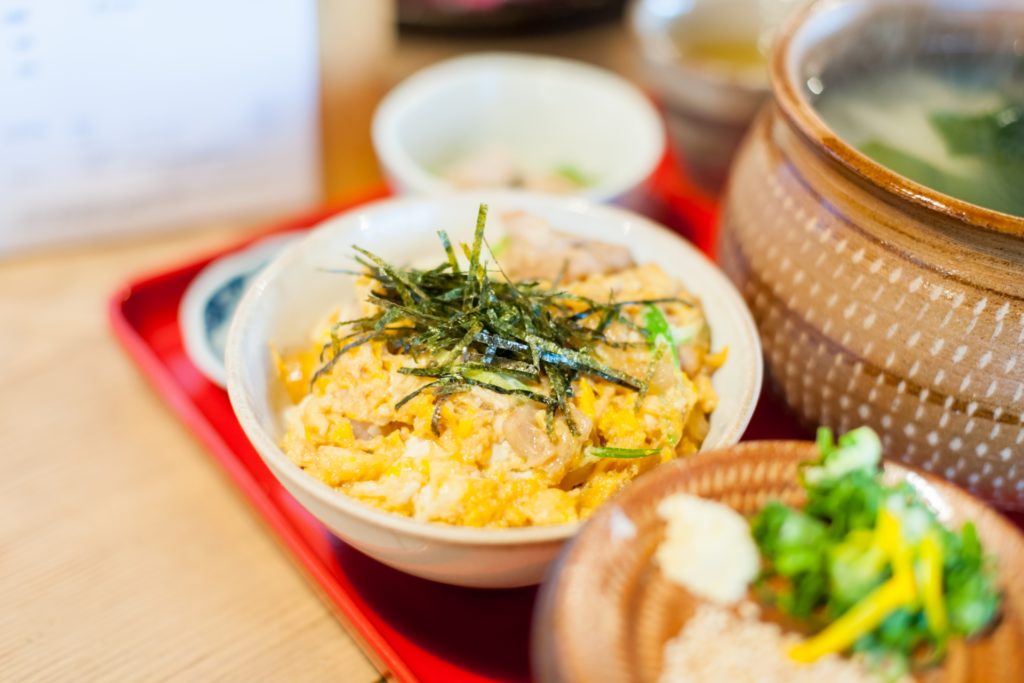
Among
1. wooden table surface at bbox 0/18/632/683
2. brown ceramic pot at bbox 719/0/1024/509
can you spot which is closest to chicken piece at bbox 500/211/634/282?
brown ceramic pot at bbox 719/0/1024/509

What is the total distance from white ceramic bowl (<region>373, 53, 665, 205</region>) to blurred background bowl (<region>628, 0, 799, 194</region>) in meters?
0.09

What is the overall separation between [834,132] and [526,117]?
44.4 inches

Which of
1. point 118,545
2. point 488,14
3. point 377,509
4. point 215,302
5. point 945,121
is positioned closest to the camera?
point 377,509

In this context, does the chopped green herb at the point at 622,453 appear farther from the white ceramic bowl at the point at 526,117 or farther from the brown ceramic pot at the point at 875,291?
the white ceramic bowl at the point at 526,117

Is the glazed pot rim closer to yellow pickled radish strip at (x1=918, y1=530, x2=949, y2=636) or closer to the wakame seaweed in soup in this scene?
the wakame seaweed in soup

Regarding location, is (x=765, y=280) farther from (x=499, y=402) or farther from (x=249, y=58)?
(x=249, y=58)

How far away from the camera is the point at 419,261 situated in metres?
1.54

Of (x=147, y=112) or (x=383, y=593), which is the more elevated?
(x=147, y=112)

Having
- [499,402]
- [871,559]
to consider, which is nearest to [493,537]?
[499,402]

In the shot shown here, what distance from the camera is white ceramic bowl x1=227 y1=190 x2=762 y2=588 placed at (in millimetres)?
1049

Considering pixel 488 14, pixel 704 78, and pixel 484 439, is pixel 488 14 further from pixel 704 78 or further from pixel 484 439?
pixel 484 439

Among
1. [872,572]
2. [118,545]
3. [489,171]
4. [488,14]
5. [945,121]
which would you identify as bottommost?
[118,545]

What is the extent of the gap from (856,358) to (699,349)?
0.23m

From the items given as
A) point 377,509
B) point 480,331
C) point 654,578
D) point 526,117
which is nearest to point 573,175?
point 526,117
